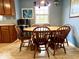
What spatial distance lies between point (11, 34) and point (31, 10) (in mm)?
2009

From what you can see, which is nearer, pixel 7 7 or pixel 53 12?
pixel 7 7

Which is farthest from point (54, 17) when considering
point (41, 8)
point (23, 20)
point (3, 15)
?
point (3, 15)

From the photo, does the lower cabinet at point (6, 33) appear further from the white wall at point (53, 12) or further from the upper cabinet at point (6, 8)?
the white wall at point (53, 12)

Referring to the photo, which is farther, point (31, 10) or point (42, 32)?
point (31, 10)

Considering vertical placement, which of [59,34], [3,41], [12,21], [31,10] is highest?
[31,10]

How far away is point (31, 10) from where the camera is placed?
695cm

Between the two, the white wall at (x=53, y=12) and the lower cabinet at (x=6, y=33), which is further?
the white wall at (x=53, y=12)

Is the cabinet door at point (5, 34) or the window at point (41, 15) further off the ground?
the window at point (41, 15)

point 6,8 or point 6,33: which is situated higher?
point 6,8

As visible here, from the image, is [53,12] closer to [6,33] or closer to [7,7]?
[7,7]

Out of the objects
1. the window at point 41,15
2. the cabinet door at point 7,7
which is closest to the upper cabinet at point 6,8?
the cabinet door at point 7,7

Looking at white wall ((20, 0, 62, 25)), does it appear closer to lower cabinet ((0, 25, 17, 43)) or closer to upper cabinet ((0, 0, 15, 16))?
upper cabinet ((0, 0, 15, 16))

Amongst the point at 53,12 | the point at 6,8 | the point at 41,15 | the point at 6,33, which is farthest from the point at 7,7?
the point at 53,12

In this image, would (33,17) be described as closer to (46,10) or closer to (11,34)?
(46,10)
